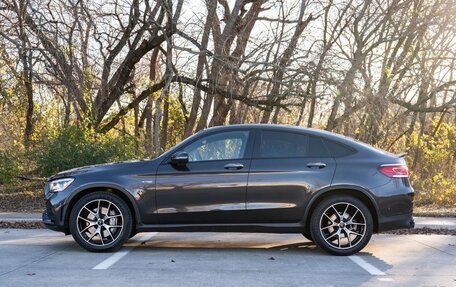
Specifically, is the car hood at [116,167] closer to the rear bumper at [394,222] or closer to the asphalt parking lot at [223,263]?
the asphalt parking lot at [223,263]

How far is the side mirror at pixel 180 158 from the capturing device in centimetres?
794

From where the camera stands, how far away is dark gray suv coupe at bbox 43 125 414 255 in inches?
312

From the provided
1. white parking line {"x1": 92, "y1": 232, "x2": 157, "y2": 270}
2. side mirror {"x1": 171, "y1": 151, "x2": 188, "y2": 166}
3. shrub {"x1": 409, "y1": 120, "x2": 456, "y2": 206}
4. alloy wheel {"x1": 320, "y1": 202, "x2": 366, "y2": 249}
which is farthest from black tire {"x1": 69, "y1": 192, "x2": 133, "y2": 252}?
shrub {"x1": 409, "y1": 120, "x2": 456, "y2": 206}

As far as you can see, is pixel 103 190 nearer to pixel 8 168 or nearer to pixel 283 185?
pixel 283 185

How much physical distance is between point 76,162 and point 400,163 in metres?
9.80

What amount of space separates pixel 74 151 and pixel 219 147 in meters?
8.56

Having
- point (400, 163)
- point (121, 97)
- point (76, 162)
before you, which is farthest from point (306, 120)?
point (400, 163)

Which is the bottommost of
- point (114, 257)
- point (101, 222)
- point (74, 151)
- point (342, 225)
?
point (114, 257)

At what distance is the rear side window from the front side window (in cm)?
107

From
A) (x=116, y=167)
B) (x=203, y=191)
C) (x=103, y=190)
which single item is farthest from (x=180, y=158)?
(x=103, y=190)

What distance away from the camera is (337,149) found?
8.15 meters

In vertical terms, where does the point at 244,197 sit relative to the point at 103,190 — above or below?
below

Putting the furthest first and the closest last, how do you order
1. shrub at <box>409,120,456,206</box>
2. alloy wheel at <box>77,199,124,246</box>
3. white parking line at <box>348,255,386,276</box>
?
shrub at <box>409,120,456,206</box>
alloy wheel at <box>77,199,124,246</box>
white parking line at <box>348,255,386,276</box>

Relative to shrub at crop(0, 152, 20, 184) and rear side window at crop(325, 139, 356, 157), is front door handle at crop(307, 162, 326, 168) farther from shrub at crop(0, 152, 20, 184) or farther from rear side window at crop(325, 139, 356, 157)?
shrub at crop(0, 152, 20, 184)
